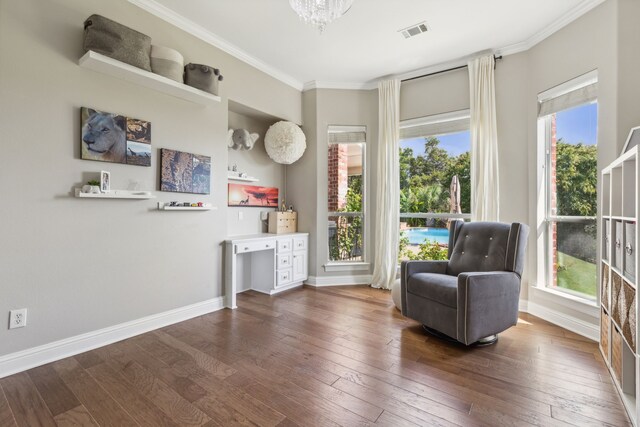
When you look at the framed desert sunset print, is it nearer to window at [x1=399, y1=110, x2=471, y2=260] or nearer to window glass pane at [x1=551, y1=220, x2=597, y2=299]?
window at [x1=399, y1=110, x2=471, y2=260]

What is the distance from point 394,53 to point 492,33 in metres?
1.02

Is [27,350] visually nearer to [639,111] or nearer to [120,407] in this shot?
[120,407]

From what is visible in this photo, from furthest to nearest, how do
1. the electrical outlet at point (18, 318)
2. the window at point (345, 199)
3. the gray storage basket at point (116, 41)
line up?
the window at point (345, 199) → the gray storage basket at point (116, 41) → the electrical outlet at point (18, 318)

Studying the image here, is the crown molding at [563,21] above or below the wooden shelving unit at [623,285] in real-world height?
above

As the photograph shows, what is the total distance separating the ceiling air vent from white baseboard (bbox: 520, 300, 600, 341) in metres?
3.12

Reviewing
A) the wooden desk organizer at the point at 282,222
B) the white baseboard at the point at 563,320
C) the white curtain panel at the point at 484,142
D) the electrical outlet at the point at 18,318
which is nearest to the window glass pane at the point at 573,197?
the white baseboard at the point at 563,320

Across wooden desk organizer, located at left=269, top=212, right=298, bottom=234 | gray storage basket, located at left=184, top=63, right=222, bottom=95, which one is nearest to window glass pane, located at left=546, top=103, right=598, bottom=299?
wooden desk organizer, located at left=269, top=212, right=298, bottom=234

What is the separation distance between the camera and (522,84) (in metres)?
3.30

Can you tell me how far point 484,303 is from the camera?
2332 mm

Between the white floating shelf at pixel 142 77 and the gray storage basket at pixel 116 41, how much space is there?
5 centimetres

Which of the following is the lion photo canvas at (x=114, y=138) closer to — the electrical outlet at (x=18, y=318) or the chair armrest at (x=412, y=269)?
the electrical outlet at (x=18, y=318)

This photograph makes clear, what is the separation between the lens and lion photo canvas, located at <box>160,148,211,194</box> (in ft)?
9.20

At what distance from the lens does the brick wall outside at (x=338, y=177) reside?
4.45 m

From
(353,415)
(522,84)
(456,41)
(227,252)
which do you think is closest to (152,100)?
(227,252)
